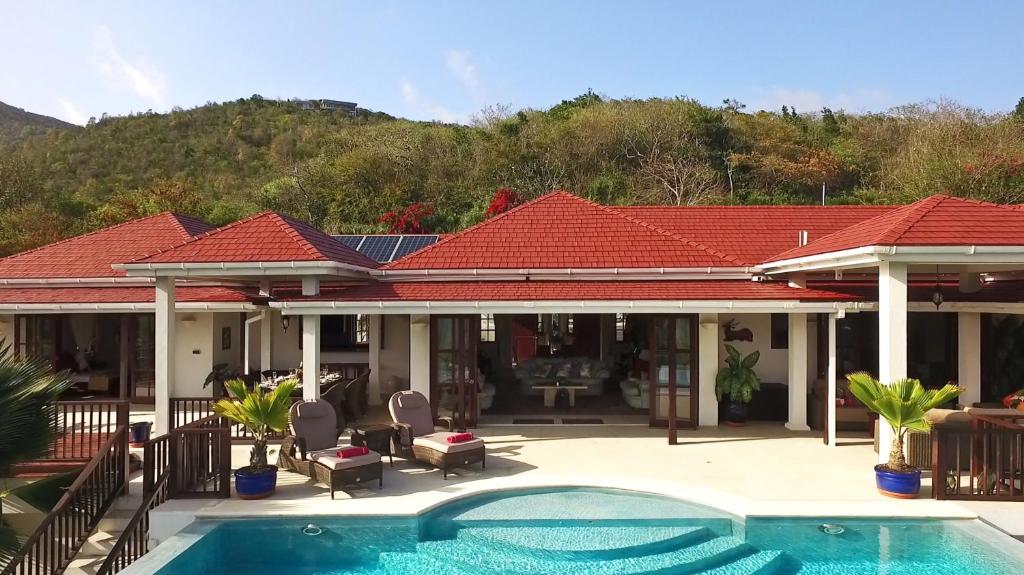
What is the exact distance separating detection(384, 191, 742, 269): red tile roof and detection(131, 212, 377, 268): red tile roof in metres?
1.98

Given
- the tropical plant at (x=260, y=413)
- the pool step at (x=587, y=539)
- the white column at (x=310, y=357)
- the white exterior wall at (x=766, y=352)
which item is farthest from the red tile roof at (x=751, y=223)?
the tropical plant at (x=260, y=413)

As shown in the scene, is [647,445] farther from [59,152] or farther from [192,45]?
[59,152]

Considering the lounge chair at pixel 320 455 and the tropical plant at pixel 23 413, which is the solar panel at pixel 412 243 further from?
the tropical plant at pixel 23 413

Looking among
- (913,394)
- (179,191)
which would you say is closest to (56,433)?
(913,394)

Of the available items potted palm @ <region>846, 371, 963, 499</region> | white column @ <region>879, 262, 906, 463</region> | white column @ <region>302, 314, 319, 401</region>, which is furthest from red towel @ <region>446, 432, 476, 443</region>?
white column @ <region>879, 262, 906, 463</region>

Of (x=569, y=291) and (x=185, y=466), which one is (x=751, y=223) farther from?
(x=185, y=466)

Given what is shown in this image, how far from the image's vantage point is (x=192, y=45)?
16.3 m

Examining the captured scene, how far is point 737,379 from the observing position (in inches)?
525

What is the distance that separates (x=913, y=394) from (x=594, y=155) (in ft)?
115

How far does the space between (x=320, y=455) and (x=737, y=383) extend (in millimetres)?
8707

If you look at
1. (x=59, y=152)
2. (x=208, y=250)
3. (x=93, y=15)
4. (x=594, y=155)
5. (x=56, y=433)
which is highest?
(x=59, y=152)

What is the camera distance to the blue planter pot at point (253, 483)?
884 centimetres

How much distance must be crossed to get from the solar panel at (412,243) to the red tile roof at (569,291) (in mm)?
6227

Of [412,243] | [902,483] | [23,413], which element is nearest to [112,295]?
[412,243]
